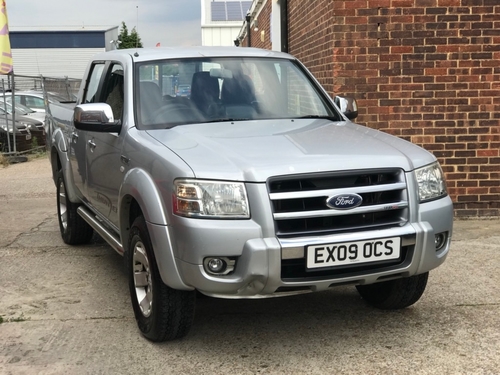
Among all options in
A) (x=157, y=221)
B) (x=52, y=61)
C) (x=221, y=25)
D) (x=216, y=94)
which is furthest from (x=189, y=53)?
(x=52, y=61)

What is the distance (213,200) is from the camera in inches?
146

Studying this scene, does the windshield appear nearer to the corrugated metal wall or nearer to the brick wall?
the brick wall

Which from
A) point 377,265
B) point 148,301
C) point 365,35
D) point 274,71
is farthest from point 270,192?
point 365,35

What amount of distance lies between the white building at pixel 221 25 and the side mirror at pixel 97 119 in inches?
1095

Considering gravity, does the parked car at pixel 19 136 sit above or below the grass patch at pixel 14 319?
above

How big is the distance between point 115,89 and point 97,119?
65 cm

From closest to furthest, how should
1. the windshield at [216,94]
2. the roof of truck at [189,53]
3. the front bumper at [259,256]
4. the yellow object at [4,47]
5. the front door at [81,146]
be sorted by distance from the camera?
the front bumper at [259,256]
the windshield at [216,94]
the roof of truck at [189,53]
the front door at [81,146]
the yellow object at [4,47]

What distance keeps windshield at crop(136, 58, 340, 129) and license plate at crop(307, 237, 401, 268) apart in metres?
1.49

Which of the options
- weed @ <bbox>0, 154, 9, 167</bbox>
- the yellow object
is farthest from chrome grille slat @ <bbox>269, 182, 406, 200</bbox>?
weed @ <bbox>0, 154, 9, 167</bbox>

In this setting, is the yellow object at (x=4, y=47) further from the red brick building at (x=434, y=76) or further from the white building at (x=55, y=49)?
the white building at (x=55, y=49)

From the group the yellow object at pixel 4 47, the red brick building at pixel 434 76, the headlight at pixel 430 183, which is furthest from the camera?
the yellow object at pixel 4 47

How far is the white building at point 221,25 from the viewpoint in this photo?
32094 millimetres

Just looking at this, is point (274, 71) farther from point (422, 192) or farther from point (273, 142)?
point (422, 192)

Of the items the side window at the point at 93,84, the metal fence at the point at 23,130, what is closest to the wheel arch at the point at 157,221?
the side window at the point at 93,84
